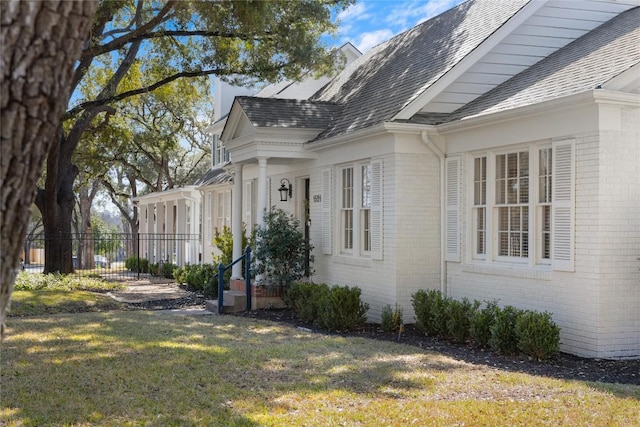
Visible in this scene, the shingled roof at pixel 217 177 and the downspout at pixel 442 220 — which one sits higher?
the shingled roof at pixel 217 177

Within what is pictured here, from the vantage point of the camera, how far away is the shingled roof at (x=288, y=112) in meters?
14.9

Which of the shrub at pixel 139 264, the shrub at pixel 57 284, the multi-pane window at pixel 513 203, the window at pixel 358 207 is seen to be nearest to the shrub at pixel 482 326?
the multi-pane window at pixel 513 203

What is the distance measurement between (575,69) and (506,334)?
417cm

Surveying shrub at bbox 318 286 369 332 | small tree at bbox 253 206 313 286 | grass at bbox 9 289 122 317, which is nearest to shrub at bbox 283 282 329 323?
shrub at bbox 318 286 369 332

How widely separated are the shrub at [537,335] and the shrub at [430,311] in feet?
5.85

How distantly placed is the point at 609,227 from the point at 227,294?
28.4 ft

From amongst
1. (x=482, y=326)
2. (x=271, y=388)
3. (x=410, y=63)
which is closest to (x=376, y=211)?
(x=482, y=326)

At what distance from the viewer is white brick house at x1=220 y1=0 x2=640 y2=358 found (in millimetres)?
9305

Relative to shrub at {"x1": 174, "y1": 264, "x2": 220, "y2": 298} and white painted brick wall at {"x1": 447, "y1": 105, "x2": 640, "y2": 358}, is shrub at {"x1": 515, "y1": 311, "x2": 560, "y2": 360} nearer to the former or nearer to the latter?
white painted brick wall at {"x1": 447, "y1": 105, "x2": 640, "y2": 358}

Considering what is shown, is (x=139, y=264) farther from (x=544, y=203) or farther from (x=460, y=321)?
(x=544, y=203)

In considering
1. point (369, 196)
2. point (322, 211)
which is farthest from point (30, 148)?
point (322, 211)

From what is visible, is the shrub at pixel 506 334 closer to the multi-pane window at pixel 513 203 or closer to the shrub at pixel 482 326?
the shrub at pixel 482 326

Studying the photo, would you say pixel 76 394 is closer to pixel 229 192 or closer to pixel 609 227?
pixel 609 227

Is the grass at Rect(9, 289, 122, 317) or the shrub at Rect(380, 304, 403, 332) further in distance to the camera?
the grass at Rect(9, 289, 122, 317)
